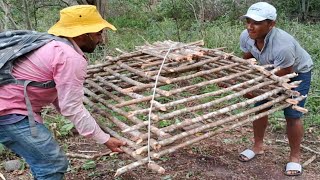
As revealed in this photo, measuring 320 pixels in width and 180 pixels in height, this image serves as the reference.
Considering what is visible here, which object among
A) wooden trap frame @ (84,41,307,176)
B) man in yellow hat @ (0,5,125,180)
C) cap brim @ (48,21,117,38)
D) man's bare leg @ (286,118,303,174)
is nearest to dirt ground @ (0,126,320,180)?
man's bare leg @ (286,118,303,174)

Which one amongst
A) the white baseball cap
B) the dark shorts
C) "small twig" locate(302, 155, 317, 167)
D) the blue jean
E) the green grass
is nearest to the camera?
the blue jean

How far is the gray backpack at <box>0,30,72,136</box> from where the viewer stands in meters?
2.16

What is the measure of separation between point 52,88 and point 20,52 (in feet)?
0.80

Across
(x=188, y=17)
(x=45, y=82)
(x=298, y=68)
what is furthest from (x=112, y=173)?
(x=188, y=17)

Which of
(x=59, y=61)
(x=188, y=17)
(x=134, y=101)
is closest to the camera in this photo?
(x=59, y=61)

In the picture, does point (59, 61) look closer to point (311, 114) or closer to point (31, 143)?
point (31, 143)

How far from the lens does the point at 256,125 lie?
3561 millimetres

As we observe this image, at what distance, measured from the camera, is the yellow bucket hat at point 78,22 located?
7.15 ft

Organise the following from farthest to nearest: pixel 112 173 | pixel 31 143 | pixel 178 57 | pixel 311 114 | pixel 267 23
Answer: pixel 311 114
pixel 112 173
pixel 267 23
pixel 178 57
pixel 31 143

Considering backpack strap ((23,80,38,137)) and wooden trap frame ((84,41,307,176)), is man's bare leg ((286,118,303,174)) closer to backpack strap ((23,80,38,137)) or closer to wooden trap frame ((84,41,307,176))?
wooden trap frame ((84,41,307,176))

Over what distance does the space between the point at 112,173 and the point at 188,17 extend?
605 centimetres

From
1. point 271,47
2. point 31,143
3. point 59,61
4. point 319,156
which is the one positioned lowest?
point 319,156

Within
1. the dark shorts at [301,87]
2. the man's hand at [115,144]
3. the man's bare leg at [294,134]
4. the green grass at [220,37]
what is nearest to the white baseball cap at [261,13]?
the dark shorts at [301,87]

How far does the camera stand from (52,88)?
2254 mm
